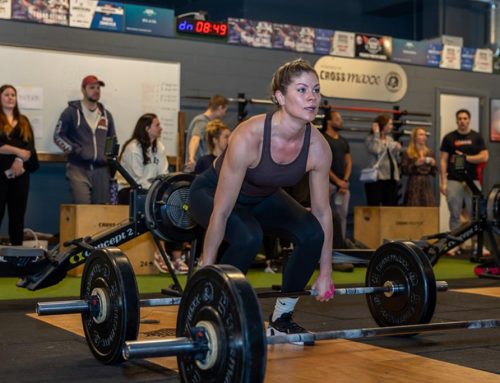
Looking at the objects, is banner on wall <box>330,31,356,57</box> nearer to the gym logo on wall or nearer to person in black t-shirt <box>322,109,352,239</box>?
the gym logo on wall

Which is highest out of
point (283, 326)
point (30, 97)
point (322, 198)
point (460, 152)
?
point (30, 97)

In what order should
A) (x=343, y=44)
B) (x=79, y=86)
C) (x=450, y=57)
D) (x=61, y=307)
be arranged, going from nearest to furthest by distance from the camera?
(x=61, y=307) < (x=79, y=86) < (x=343, y=44) < (x=450, y=57)

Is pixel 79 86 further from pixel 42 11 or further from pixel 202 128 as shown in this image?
pixel 202 128

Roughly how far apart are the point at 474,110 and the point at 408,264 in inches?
264

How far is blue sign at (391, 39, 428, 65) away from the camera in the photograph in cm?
913

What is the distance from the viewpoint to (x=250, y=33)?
26.9 ft

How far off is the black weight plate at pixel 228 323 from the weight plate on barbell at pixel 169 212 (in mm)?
2072

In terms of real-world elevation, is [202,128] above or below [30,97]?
below

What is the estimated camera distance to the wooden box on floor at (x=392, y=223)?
25.0 feet

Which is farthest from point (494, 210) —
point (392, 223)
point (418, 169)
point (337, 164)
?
point (418, 169)

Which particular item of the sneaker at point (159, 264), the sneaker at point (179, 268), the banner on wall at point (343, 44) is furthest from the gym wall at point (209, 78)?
the sneaker at point (179, 268)

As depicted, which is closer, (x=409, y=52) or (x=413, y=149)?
(x=413, y=149)

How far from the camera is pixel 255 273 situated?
6.55 m

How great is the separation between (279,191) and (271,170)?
0.32m
